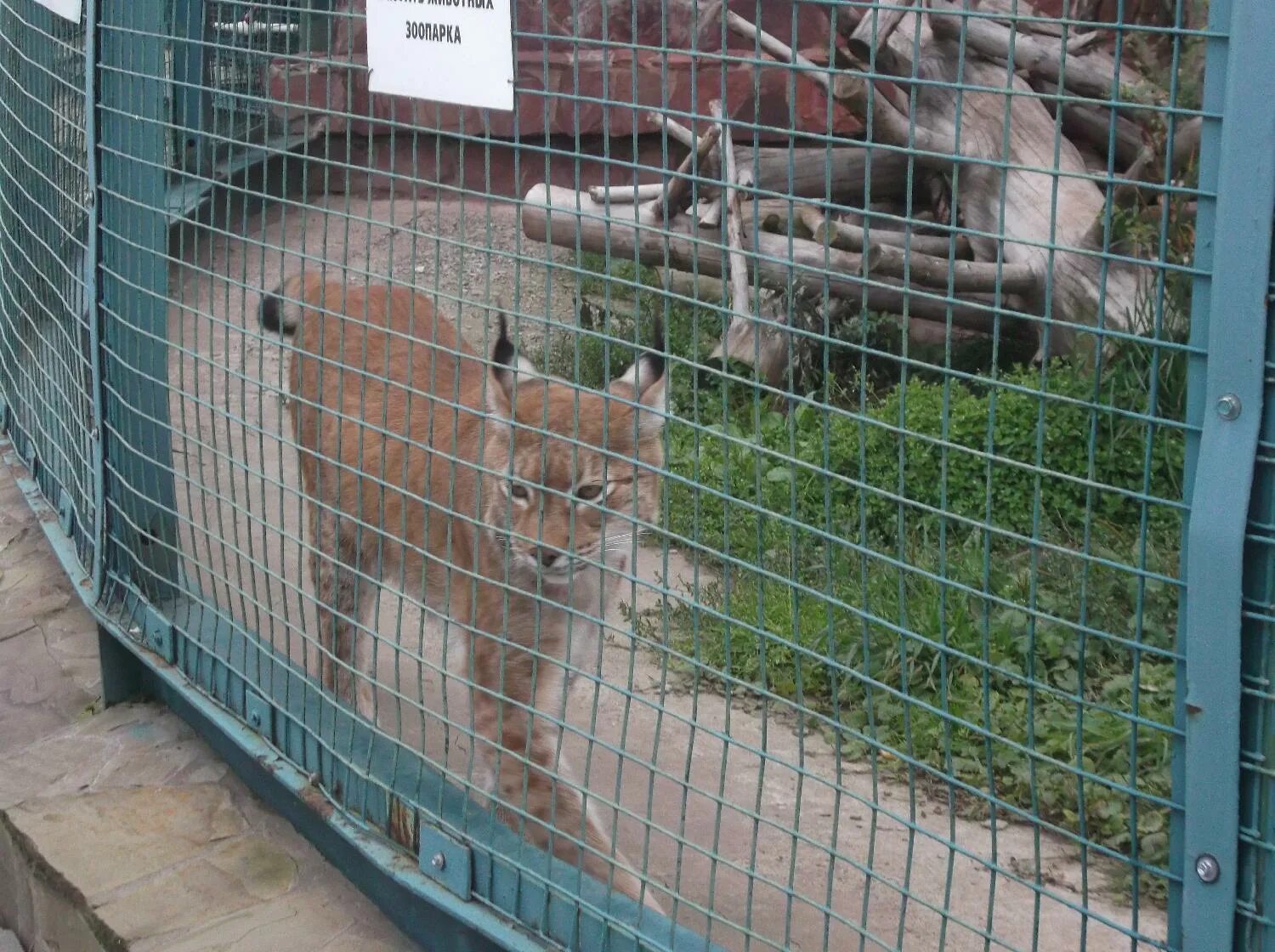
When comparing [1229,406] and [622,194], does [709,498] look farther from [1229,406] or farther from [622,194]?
[1229,406]

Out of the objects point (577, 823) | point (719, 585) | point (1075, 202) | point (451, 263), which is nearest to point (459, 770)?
point (577, 823)

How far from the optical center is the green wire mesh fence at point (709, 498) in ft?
6.06

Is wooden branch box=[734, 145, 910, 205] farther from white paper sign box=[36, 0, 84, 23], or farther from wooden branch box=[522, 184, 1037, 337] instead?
white paper sign box=[36, 0, 84, 23]

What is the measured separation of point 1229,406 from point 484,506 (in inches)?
97.8

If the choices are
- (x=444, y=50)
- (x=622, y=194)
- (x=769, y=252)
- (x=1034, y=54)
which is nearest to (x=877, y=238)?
(x=769, y=252)

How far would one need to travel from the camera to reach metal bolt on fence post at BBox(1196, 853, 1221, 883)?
6.02 feet

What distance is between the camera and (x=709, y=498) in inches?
224

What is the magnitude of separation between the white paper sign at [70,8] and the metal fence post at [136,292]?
0.46 ft

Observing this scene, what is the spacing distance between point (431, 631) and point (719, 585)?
0.95 metres

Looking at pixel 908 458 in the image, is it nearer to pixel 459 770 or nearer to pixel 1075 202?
pixel 1075 202

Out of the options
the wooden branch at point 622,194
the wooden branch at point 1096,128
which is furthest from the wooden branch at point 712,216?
the wooden branch at point 1096,128

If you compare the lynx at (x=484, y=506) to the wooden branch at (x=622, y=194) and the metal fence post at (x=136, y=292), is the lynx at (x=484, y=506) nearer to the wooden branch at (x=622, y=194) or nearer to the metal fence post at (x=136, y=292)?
the metal fence post at (x=136, y=292)

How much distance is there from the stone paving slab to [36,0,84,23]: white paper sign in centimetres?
181

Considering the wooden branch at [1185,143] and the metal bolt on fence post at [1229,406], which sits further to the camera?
the wooden branch at [1185,143]
